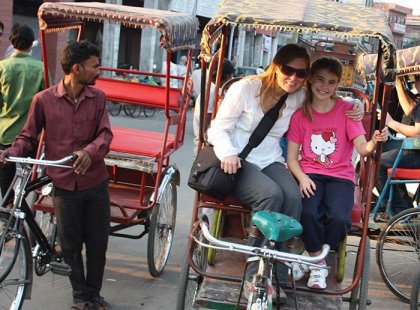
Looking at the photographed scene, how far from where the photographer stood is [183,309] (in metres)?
3.96

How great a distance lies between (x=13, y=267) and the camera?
4039mm

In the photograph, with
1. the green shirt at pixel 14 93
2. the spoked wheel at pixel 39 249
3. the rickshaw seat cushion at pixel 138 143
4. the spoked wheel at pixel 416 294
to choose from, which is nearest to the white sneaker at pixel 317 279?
the spoked wheel at pixel 416 294

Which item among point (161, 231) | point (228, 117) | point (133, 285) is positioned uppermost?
point (228, 117)

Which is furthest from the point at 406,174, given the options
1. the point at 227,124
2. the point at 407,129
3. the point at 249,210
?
the point at 227,124

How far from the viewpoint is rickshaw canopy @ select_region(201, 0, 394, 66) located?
12.4 ft

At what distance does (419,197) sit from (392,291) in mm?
875

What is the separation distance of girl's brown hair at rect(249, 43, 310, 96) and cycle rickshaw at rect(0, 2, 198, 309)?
1176mm

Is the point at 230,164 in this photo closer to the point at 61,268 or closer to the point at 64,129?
the point at 64,129

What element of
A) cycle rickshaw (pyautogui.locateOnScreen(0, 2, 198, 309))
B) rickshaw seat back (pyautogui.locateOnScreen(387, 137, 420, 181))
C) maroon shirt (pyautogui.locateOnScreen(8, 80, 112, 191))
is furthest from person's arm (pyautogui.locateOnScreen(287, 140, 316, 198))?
rickshaw seat back (pyautogui.locateOnScreen(387, 137, 420, 181))

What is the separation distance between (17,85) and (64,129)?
1.44m

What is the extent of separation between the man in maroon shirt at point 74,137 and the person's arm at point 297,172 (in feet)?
3.89

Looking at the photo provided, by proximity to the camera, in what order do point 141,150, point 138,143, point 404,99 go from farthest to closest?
point 404,99 → point 138,143 → point 141,150

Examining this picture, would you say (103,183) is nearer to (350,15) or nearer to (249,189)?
(249,189)

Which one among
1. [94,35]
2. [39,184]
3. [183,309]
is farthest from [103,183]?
[94,35]
